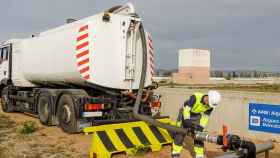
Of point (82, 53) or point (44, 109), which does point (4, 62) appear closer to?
point (44, 109)

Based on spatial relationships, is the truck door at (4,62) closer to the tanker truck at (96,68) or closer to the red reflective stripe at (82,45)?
the tanker truck at (96,68)

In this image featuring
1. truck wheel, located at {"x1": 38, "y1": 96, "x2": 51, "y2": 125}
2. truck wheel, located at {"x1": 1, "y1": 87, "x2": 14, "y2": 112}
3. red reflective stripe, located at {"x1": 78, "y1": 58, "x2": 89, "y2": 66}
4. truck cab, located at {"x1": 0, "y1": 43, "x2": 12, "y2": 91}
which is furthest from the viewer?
truck wheel, located at {"x1": 1, "y1": 87, "x2": 14, "y2": 112}

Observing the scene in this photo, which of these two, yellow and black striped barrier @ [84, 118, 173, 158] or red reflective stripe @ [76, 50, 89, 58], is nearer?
yellow and black striped barrier @ [84, 118, 173, 158]

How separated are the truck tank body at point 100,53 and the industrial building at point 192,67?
44.6 metres

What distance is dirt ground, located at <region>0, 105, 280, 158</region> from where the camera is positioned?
25.9ft

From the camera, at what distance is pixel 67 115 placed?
985 centimetres

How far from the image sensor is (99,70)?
9.15 metres

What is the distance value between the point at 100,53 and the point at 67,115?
2.12 metres

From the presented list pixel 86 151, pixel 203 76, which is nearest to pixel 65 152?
pixel 86 151

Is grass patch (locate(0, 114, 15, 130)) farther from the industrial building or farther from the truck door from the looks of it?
the industrial building

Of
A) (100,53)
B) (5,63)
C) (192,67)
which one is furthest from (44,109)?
(192,67)

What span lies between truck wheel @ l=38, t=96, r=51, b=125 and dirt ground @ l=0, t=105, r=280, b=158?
273 millimetres

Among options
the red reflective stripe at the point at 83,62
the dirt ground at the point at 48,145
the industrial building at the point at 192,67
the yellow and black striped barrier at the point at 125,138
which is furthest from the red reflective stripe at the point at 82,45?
the industrial building at the point at 192,67

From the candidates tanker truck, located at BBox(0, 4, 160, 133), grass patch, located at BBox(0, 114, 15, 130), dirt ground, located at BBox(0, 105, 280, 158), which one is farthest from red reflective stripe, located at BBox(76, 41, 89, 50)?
grass patch, located at BBox(0, 114, 15, 130)
